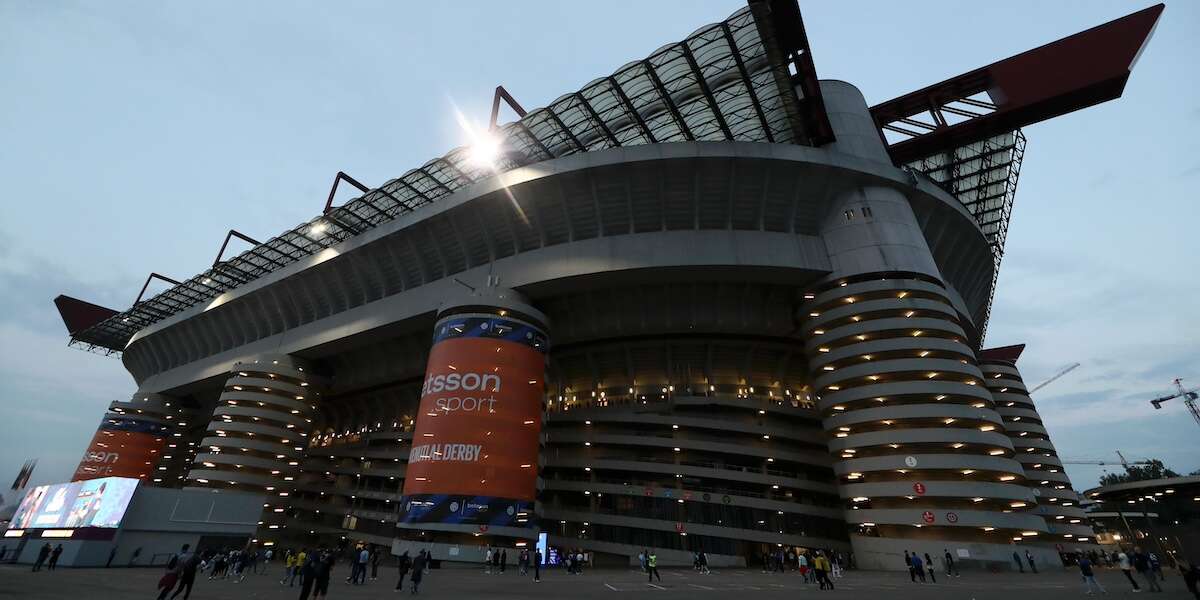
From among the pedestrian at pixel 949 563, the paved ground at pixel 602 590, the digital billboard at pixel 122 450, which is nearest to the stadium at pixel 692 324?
the pedestrian at pixel 949 563

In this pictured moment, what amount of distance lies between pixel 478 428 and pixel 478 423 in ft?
1.12

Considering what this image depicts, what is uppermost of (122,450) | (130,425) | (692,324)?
(692,324)

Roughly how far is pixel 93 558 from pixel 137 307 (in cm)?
5116

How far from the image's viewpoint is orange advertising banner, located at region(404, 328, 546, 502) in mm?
35219

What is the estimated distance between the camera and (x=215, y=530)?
137 ft

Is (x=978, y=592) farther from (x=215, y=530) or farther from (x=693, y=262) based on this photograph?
(x=215, y=530)

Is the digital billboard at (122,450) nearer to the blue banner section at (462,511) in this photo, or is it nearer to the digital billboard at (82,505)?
the digital billboard at (82,505)

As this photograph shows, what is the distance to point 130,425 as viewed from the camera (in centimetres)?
6950

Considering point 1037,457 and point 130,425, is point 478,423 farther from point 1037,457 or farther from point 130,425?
point 130,425

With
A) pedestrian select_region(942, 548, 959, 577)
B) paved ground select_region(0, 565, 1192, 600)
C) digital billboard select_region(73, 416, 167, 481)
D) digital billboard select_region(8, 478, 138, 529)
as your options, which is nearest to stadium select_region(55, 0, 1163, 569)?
pedestrian select_region(942, 548, 959, 577)

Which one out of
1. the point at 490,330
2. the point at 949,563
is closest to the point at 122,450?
the point at 490,330

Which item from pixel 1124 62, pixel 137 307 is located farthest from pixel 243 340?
pixel 1124 62

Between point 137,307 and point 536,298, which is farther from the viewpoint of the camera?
point 137,307

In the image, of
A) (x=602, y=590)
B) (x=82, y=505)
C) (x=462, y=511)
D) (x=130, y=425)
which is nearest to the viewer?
(x=602, y=590)
